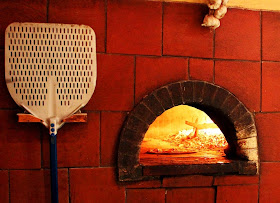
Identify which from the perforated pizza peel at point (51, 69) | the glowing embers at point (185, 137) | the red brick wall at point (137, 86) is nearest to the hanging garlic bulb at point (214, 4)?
the red brick wall at point (137, 86)

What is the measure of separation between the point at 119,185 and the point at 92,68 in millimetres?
1202

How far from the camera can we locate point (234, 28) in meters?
2.83

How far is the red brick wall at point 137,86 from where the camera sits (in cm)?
253

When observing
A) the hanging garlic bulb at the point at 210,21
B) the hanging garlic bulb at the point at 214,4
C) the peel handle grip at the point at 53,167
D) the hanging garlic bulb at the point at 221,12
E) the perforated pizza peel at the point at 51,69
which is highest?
the hanging garlic bulb at the point at 214,4

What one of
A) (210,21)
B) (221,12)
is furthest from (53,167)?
(221,12)

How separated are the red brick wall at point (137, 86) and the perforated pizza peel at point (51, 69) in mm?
110

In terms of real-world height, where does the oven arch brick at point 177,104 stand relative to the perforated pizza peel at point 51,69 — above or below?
below

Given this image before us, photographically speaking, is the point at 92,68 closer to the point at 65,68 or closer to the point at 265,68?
the point at 65,68

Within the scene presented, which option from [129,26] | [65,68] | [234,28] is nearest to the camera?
[65,68]

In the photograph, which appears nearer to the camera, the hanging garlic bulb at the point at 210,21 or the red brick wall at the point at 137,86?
the red brick wall at the point at 137,86

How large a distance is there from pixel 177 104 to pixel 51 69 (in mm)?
1295

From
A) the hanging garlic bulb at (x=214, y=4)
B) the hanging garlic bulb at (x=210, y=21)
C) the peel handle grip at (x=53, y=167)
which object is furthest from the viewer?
the hanging garlic bulb at (x=210, y=21)

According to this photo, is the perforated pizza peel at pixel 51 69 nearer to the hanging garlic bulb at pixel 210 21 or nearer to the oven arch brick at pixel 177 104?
the oven arch brick at pixel 177 104

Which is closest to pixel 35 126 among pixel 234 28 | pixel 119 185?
pixel 119 185
